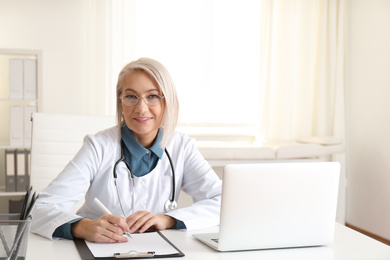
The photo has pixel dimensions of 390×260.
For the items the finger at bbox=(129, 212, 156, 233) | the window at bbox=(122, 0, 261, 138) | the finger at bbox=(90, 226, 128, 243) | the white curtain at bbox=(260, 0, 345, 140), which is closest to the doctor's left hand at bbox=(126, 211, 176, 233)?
the finger at bbox=(129, 212, 156, 233)

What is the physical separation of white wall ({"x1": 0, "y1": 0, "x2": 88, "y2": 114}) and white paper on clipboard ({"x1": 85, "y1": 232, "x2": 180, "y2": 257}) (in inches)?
116

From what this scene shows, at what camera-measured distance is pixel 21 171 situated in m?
3.87

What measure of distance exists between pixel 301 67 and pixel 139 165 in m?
3.02

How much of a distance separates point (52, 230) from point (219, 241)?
1.55ft

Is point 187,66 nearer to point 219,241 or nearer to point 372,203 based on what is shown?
point 372,203

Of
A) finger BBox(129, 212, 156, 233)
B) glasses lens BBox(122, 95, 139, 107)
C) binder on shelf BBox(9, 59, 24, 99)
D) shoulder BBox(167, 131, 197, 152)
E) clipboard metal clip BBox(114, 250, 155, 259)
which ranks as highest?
binder on shelf BBox(9, 59, 24, 99)

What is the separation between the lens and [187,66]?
449 centimetres

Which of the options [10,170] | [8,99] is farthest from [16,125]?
[10,170]

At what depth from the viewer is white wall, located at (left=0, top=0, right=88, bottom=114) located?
13.9 feet

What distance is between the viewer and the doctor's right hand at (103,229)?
147cm

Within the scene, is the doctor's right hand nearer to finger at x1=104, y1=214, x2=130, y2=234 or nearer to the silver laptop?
finger at x1=104, y1=214, x2=130, y2=234

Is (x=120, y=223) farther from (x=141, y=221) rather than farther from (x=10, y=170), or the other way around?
(x=10, y=170)

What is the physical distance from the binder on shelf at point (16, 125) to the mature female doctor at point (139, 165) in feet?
6.70

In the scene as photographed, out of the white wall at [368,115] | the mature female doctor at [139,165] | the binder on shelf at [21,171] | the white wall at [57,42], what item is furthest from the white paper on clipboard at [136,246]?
the white wall at [368,115]
